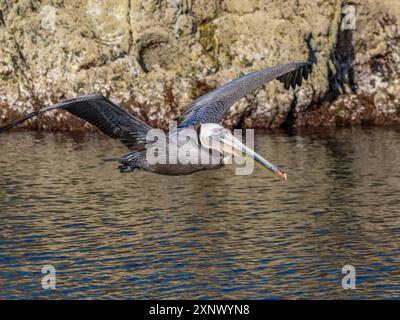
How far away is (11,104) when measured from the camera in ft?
136

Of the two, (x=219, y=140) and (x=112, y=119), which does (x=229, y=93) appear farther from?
(x=112, y=119)

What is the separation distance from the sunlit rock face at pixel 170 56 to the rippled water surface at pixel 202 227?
242 inches

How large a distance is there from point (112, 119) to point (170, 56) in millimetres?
24162

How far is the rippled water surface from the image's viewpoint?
1958 centimetres

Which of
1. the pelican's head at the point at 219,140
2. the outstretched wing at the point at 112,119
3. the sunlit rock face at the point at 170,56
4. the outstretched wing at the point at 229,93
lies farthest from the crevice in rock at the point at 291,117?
the pelican's head at the point at 219,140

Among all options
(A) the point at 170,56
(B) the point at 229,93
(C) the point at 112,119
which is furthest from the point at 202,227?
(A) the point at 170,56

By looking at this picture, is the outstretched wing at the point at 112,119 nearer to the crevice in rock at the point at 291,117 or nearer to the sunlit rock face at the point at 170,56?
the sunlit rock face at the point at 170,56

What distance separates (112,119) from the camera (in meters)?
18.5

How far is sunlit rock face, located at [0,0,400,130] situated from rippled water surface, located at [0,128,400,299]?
6.16 metres

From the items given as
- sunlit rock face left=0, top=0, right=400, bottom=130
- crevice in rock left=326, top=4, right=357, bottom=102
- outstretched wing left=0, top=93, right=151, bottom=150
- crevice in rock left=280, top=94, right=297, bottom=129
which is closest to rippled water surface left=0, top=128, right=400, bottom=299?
outstretched wing left=0, top=93, right=151, bottom=150

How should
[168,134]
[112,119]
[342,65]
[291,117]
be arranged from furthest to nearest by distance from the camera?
[342,65]
[291,117]
[168,134]
[112,119]

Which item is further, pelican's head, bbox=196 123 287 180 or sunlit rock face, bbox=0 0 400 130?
sunlit rock face, bbox=0 0 400 130

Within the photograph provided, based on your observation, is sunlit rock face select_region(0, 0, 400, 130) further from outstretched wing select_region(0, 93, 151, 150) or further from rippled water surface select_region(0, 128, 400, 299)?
outstretched wing select_region(0, 93, 151, 150)

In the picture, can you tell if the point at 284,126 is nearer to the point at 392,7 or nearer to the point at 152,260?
the point at 392,7
